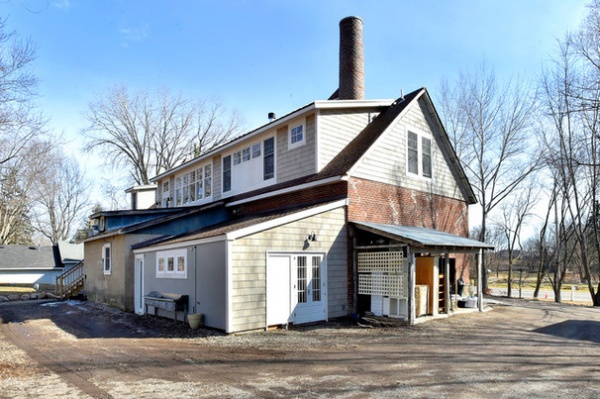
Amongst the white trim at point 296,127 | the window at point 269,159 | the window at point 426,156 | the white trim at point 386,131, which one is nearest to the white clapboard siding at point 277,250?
the white trim at point 386,131

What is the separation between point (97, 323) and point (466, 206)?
1547cm

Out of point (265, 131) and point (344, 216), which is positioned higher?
point (265, 131)

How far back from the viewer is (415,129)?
16.3 meters

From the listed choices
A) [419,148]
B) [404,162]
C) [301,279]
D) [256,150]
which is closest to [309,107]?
[256,150]

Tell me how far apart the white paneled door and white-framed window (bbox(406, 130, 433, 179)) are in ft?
19.4

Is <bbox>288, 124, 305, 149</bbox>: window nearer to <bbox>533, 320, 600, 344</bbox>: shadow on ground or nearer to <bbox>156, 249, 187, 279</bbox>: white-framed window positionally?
<bbox>156, 249, 187, 279</bbox>: white-framed window

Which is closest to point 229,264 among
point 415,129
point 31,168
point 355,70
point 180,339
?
point 180,339

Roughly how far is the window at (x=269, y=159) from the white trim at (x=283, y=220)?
4164 mm

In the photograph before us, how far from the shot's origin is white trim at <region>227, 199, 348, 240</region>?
10551 mm

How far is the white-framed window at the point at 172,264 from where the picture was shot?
1230 centimetres

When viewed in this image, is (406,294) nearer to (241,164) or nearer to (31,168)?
(241,164)

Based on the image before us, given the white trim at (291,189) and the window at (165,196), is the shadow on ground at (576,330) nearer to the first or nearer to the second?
the white trim at (291,189)

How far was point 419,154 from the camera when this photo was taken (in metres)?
16.5

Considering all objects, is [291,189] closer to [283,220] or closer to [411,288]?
[283,220]
